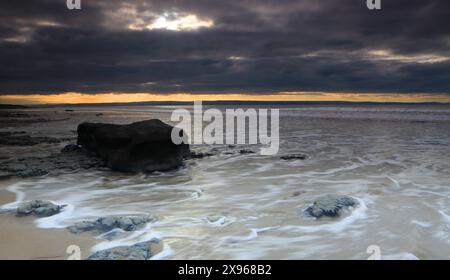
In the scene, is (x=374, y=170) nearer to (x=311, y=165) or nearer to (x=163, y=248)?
(x=311, y=165)

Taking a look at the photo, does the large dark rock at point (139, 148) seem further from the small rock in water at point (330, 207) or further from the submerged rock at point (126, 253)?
the submerged rock at point (126, 253)

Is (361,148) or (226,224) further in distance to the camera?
(361,148)

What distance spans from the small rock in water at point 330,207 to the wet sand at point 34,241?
3154 millimetres

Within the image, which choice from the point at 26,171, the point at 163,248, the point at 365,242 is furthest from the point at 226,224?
the point at 26,171

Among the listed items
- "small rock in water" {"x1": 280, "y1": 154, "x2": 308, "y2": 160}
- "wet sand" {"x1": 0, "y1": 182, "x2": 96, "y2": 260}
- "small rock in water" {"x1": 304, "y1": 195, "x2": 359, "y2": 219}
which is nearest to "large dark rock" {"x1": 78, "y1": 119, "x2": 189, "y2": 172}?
"small rock in water" {"x1": 280, "y1": 154, "x2": 308, "y2": 160}

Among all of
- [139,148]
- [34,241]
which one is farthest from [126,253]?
[139,148]

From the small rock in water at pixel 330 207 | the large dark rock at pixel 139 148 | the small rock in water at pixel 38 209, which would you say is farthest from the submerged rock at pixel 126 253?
the large dark rock at pixel 139 148

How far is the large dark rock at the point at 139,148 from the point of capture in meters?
8.91

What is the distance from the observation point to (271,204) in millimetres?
6090

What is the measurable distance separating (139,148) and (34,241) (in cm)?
463

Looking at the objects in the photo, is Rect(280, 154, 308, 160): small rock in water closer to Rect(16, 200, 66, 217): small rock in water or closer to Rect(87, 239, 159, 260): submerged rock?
Rect(16, 200, 66, 217): small rock in water

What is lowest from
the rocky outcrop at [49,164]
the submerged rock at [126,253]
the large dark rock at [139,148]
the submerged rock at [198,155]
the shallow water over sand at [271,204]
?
the shallow water over sand at [271,204]

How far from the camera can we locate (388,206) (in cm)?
589
